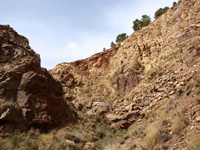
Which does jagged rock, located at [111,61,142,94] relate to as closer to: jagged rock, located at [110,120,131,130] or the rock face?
jagged rock, located at [110,120,131,130]

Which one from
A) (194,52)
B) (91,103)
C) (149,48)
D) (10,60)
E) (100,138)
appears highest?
(149,48)

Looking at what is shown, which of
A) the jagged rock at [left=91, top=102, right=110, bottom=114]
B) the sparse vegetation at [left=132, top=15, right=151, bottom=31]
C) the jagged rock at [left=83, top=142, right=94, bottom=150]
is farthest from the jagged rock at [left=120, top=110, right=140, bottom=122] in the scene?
the sparse vegetation at [left=132, top=15, right=151, bottom=31]

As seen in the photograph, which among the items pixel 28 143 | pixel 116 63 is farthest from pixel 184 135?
pixel 116 63

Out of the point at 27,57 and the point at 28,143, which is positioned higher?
the point at 27,57

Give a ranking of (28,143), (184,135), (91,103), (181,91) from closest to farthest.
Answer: (184,135)
(28,143)
(181,91)
(91,103)

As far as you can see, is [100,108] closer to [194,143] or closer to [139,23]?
[194,143]

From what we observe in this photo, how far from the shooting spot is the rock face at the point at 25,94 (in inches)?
325

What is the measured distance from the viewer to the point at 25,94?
9141 millimetres

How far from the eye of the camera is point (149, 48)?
62.2 feet

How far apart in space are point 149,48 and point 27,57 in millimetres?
13909

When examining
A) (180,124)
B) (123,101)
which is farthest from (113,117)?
(180,124)

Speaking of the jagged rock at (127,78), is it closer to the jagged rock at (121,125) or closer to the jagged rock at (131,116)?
the jagged rock at (131,116)

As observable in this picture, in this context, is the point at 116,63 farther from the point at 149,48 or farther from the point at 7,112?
the point at 7,112

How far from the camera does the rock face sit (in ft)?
27.1
